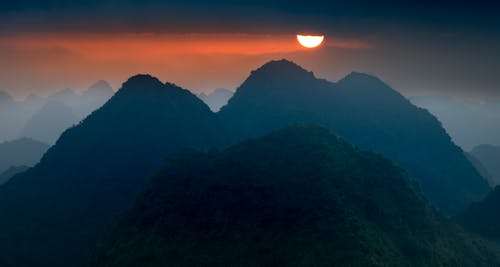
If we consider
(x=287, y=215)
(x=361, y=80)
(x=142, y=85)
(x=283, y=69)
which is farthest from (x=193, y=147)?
(x=361, y=80)

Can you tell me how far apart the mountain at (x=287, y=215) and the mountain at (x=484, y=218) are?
1792 centimetres

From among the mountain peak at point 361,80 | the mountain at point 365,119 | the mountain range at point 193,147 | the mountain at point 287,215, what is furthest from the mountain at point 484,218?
the mountain peak at point 361,80

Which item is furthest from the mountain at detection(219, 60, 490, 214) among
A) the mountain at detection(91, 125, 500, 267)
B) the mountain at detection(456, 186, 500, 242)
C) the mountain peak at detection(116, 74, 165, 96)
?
the mountain at detection(91, 125, 500, 267)

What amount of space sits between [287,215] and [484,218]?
53500 millimetres

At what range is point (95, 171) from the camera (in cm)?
9994

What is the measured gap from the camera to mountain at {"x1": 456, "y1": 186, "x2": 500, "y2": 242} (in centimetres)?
9069

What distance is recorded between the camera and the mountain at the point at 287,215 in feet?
175

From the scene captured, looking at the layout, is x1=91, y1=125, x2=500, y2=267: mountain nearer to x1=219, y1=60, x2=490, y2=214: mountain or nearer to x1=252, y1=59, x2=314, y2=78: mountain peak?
x1=219, y1=60, x2=490, y2=214: mountain

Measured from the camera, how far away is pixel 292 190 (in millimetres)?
61062

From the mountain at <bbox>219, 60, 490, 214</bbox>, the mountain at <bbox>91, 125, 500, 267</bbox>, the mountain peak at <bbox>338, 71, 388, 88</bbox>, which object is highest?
the mountain peak at <bbox>338, 71, 388, 88</bbox>

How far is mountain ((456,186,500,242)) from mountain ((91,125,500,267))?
17.9 meters

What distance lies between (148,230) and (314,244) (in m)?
20.4

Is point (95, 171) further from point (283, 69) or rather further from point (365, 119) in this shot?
point (365, 119)

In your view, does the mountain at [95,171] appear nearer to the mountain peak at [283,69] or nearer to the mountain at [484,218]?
the mountain peak at [283,69]
